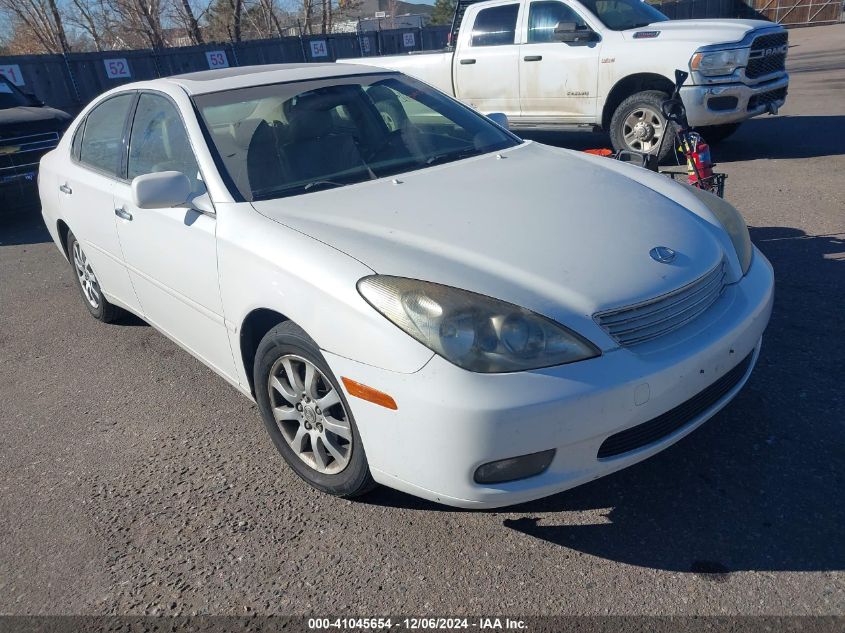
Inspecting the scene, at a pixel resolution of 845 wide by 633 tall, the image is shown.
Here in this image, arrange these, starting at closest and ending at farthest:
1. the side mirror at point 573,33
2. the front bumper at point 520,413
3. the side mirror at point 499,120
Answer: the front bumper at point 520,413
the side mirror at point 499,120
the side mirror at point 573,33

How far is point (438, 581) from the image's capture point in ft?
7.89

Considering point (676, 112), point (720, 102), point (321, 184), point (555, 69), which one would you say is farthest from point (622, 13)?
point (321, 184)

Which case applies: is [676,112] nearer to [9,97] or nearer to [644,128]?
[644,128]

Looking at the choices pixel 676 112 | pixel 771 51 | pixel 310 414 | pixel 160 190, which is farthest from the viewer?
pixel 771 51

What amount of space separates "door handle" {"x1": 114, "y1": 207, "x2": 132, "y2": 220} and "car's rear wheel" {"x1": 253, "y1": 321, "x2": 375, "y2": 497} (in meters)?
1.40

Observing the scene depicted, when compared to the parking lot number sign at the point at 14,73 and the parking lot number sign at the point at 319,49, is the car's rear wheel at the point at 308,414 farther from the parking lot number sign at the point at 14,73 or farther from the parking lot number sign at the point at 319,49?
the parking lot number sign at the point at 319,49

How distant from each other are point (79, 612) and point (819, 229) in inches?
221

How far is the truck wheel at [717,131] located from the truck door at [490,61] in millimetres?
2489

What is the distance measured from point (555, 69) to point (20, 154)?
6.68 m

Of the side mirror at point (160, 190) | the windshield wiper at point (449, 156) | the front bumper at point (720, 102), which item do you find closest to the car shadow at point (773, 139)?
the front bumper at point (720, 102)

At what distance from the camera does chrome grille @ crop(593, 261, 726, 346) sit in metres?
2.33

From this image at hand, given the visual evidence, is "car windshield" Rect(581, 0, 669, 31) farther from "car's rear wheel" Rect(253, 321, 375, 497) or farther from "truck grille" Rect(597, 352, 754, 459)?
"car's rear wheel" Rect(253, 321, 375, 497)

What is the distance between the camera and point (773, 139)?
30.5ft

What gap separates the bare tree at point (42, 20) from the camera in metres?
28.9
